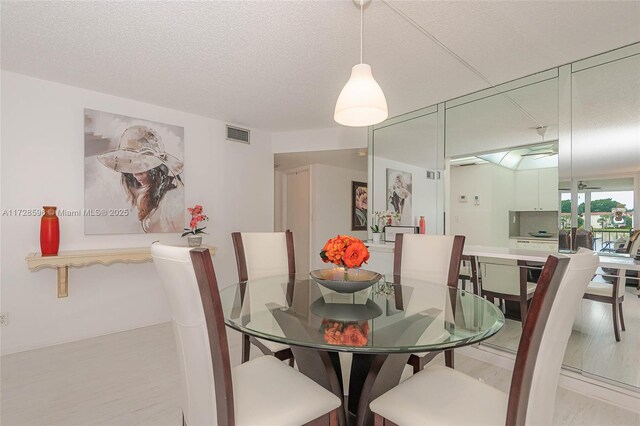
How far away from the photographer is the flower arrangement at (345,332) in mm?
1094

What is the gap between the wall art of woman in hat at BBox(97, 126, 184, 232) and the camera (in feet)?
10.4

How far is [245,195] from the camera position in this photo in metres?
4.22

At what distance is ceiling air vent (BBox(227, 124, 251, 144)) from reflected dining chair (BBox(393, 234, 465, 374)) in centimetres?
275

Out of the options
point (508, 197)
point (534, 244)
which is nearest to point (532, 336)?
point (534, 244)

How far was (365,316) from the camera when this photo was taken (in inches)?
54.8

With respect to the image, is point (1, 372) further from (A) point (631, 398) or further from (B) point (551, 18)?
(B) point (551, 18)

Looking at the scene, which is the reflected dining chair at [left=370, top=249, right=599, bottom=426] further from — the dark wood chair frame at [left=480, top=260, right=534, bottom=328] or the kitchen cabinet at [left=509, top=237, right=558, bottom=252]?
the kitchen cabinet at [left=509, top=237, right=558, bottom=252]

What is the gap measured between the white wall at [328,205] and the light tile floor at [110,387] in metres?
2.87

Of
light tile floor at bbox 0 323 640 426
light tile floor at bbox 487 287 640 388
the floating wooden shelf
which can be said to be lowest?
light tile floor at bbox 0 323 640 426

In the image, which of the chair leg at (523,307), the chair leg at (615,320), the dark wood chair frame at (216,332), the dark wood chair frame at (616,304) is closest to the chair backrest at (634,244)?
the dark wood chair frame at (616,304)

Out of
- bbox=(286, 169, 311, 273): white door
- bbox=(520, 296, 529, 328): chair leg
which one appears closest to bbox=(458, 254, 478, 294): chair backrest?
bbox=(520, 296, 529, 328): chair leg

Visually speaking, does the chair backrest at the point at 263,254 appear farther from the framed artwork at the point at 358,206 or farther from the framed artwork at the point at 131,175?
the framed artwork at the point at 358,206

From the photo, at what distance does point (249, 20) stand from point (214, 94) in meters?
1.34

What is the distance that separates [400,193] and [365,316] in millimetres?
2666
